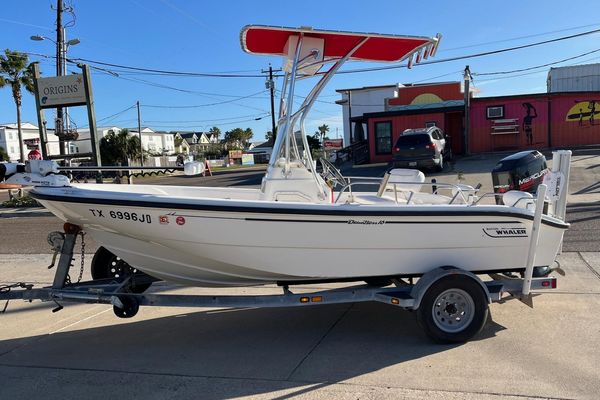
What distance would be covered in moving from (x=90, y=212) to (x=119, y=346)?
1288mm

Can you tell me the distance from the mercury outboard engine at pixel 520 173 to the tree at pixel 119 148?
56183 millimetres

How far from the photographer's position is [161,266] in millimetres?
4484

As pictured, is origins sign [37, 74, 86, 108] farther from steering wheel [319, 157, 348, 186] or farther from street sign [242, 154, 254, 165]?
street sign [242, 154, 254, 165]

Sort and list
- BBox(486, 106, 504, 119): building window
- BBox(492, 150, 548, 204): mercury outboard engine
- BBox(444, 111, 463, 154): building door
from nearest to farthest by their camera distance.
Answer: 1. BBox(492, 150, 548, 204): mercury outboard engine
2. BBox(486, 106, 504, 119): building window
3. BBox(444, 111, 463, 154): building door

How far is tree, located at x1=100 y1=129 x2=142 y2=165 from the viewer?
58.3 m

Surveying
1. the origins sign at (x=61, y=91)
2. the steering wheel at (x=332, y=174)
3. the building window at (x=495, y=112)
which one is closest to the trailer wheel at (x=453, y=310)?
the steering wheel at (x=332, y=174)

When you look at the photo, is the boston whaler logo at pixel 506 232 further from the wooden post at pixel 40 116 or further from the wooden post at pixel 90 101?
the wooden post at pixel 40 116

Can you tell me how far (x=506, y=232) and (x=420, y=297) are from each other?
0.95 metres

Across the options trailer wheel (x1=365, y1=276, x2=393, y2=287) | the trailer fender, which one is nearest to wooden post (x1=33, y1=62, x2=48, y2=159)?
trailer wheel (x1=365, y1=276, x2=393, y2=287)

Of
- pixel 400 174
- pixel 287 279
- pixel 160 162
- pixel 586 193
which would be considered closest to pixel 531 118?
pixel 586 193

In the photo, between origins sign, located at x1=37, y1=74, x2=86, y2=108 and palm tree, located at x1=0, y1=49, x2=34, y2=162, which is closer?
origins sign, located at x1=37, y1=74, x2=86, y2=108

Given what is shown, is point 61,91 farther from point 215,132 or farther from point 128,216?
point 215,132

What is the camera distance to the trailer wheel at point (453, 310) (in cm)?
412

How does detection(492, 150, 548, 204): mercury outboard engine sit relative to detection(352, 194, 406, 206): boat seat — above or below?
above
